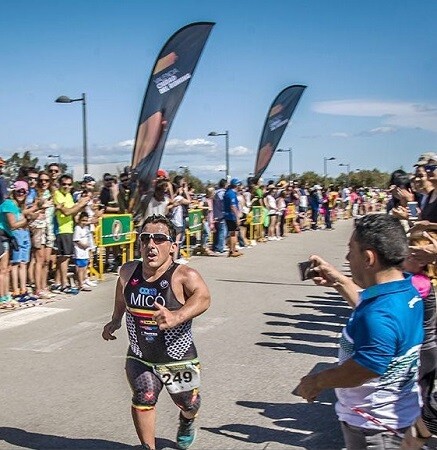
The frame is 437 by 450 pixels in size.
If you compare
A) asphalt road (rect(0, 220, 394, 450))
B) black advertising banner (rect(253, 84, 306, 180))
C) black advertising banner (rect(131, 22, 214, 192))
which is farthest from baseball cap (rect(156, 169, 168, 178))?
black advertising banner (rect(253, 84, 306, 180))

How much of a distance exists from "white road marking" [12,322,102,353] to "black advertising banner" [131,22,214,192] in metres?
6.47

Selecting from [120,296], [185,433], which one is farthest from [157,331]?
[185,433]

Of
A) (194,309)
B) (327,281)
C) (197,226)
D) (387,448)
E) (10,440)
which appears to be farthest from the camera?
Result: (197,226)

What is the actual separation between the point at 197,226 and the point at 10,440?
12.6m

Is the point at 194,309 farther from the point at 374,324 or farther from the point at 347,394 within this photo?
the point at 374,324

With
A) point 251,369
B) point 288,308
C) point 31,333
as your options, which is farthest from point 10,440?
point 288,308

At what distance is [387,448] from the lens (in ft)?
9.45

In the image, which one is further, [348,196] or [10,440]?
[348,196]

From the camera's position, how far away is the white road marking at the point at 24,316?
359 inches

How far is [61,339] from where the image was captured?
8.30m

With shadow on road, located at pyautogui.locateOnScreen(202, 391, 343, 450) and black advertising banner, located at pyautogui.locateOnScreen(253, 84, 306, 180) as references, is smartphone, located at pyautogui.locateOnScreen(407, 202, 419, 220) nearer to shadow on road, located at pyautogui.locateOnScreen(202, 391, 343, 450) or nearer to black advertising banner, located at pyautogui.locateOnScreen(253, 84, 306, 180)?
shadow on road, located at pyautogui.locateOnScreen(202, 391, 343, 450)

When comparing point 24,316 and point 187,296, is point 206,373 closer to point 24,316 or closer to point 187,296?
point 187,296

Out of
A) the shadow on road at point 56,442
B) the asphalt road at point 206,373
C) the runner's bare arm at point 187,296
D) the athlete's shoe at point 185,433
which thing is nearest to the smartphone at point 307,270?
the runner's bare arm at point 187,296

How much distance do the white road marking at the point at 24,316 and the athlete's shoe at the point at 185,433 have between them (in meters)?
4.88
